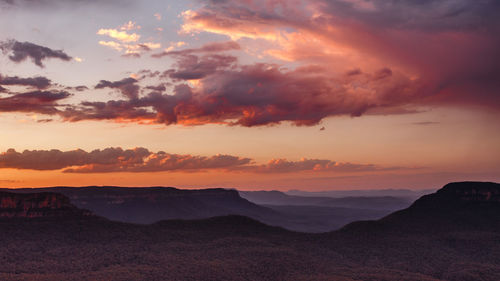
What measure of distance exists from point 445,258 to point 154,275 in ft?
291

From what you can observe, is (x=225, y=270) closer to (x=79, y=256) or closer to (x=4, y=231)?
(x=79, y=256)

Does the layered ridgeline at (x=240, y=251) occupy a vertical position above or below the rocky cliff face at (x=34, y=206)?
below

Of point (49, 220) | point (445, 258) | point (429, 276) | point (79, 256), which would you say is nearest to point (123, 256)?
point (79, 256)

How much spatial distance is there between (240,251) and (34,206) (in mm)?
63522

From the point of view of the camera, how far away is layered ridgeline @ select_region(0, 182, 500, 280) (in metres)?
130

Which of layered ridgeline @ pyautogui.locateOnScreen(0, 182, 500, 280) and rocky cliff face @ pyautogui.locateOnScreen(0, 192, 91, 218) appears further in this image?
rocky cliff face @ pyautogui.locateOnScreen(0, 192, 91, 218)

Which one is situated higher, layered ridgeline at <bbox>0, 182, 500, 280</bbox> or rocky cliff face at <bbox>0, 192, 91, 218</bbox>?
rocky cliff face at <bbox>0, 192, 91, 218</bbox>

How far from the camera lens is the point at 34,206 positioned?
16350 cm

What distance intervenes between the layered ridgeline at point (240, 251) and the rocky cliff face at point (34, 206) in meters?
2.36

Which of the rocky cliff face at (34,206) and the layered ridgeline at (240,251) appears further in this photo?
the rocky cliff face at (34,206)

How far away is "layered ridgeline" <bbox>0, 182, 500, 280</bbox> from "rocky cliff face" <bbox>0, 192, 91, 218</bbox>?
2356 mm

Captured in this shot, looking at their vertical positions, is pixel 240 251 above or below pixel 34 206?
below

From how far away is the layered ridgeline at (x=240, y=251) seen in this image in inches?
5138

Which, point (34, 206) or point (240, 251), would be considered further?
point (34, 206)
